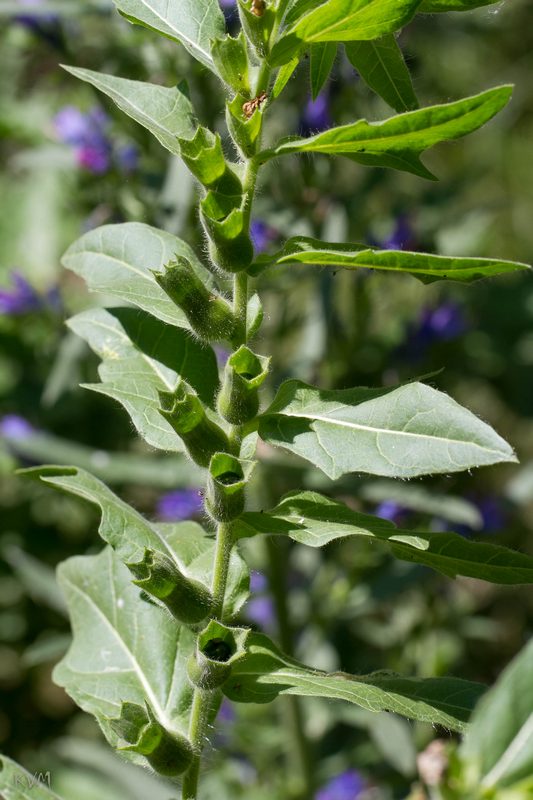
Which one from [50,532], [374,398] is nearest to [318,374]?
[50,532]

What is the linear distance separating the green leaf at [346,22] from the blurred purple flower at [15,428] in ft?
4.50

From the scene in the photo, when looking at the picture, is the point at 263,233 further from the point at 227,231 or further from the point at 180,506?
the point at 227,231

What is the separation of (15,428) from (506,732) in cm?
151

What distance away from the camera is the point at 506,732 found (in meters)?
0.77

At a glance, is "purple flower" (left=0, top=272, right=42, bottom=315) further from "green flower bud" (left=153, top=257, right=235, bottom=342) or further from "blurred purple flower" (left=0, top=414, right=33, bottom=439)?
"green flower bud" (left=153, top=257, right=235, bottom=342)

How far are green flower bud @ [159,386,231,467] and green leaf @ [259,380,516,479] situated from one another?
4 cm

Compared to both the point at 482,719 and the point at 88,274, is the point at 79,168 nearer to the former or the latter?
the point at 88,274

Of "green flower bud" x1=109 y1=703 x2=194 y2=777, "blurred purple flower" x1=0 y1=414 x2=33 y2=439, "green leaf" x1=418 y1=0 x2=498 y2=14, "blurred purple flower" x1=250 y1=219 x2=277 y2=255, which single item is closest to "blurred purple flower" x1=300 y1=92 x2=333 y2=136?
"blurred purple flower" x1=250 y1=219 x2=277 y2=255

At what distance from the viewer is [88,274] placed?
3.19 ft

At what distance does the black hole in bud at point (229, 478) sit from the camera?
2.65ft

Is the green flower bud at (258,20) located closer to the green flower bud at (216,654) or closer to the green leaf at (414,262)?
the green leaf at (414,262)

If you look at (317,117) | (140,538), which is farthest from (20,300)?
(140,538)

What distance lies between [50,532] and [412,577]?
3.66 feet

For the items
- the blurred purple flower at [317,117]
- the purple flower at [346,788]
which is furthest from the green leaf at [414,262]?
the purple flower at [346,788]
